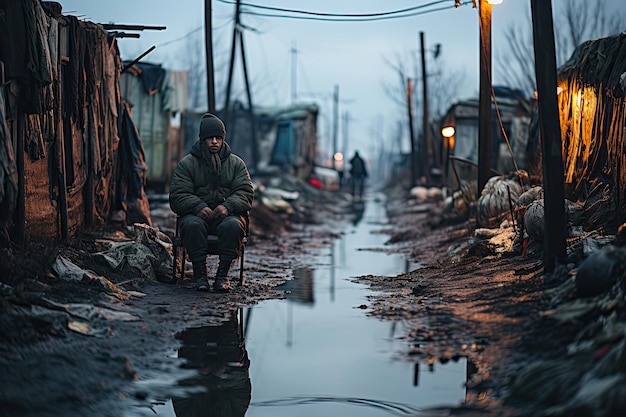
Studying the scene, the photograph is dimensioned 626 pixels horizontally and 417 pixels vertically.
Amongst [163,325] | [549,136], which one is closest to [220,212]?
[163,325]

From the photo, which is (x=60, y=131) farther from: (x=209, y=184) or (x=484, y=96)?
(x=484, y=96)

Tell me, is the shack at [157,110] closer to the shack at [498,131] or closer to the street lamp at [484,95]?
the shack at [498,131]

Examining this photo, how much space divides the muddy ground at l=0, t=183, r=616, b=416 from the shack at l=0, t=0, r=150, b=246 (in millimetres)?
560

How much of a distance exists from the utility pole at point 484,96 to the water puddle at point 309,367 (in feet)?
25.2

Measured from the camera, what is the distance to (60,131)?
36.7 feet

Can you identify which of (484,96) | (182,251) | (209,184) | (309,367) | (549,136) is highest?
(484,96)

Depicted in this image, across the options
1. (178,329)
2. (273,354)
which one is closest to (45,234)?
(178,329)

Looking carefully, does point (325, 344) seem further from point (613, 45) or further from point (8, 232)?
point (613, 45)

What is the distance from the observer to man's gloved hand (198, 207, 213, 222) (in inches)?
393

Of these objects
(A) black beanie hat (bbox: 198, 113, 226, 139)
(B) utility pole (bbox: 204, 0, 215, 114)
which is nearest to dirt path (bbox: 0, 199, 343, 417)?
(A) black beanie hat (bbox: 198, 113, 226, 139)

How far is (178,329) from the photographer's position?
25.5ft

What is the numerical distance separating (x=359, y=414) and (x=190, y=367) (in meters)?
1.60

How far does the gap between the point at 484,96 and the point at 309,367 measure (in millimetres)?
11228

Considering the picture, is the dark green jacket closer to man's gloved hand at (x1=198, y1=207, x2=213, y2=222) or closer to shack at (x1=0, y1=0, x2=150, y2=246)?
man's gloved hand at (x1=198, y1=207, x2=213, y2=222)
